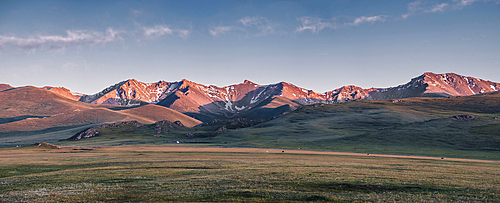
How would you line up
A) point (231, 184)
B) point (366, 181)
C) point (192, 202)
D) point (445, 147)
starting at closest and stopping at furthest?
point (192, 202) < point (231, 184) < point (366, 181) < point (445, 147)

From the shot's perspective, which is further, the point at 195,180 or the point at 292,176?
the point at 292,176

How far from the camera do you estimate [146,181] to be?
28.9 m

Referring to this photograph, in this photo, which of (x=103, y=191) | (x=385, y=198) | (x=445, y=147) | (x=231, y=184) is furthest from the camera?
(x=445, y=147)

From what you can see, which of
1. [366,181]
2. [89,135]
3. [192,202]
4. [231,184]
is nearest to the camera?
[192,202]

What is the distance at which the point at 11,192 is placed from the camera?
Result: 24.2 m

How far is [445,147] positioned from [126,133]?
592 feet

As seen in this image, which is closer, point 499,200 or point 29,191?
point 499,200

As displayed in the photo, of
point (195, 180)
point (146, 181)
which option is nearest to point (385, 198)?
point (195, 180)

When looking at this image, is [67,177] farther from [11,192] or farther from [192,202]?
[192,202]

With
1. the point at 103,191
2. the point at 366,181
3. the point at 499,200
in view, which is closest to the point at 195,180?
the point at 103,191

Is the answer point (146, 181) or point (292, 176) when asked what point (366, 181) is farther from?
point (146, 181)

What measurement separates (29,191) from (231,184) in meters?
16.7

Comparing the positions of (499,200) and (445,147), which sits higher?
(499,200)

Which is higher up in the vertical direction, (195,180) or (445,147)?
(195,180)
